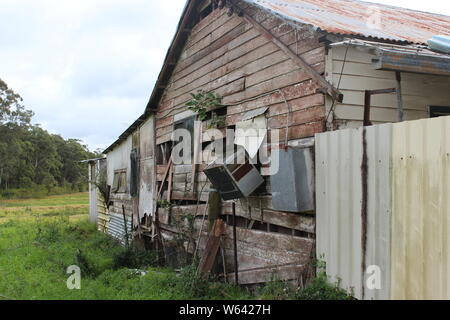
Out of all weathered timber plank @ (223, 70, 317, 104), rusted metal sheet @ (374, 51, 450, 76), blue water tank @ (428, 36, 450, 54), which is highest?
blue water tank @ (428, 36, 450, 54)

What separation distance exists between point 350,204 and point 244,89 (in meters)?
3.26

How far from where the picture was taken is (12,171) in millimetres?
46625

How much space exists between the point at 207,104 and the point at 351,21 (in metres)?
2.82

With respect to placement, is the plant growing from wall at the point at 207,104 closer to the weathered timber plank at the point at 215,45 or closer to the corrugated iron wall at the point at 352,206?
the weathered timber plank at the point at 215,45

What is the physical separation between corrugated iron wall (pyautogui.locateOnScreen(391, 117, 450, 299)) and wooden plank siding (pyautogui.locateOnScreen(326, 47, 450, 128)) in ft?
4.65

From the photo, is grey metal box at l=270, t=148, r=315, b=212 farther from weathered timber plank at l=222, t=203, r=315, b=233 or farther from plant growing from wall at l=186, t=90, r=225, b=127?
plant growing from wall at l=186, t=90, r=225, b=127

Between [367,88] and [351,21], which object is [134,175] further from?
[367,88]

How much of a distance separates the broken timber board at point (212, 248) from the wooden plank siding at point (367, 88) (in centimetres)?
298

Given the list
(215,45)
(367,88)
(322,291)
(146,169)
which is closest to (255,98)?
(367,88)

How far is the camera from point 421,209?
3.28m

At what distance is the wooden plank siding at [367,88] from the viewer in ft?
16.3

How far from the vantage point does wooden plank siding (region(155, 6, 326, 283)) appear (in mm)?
5254

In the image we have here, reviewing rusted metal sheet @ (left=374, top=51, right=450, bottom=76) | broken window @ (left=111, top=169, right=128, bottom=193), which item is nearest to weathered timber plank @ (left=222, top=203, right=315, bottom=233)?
rusted metal sheet @ (left=374, top=51, right=450, bottom=76)

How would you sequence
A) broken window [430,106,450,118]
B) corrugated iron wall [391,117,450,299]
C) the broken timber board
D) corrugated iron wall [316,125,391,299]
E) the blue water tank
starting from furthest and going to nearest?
the broken timber board
broken window [430,106,450,118]
the blue water tank
corrugated iron wall [316,125,391,299]
corrugated iron wall [391,117,450,299]
